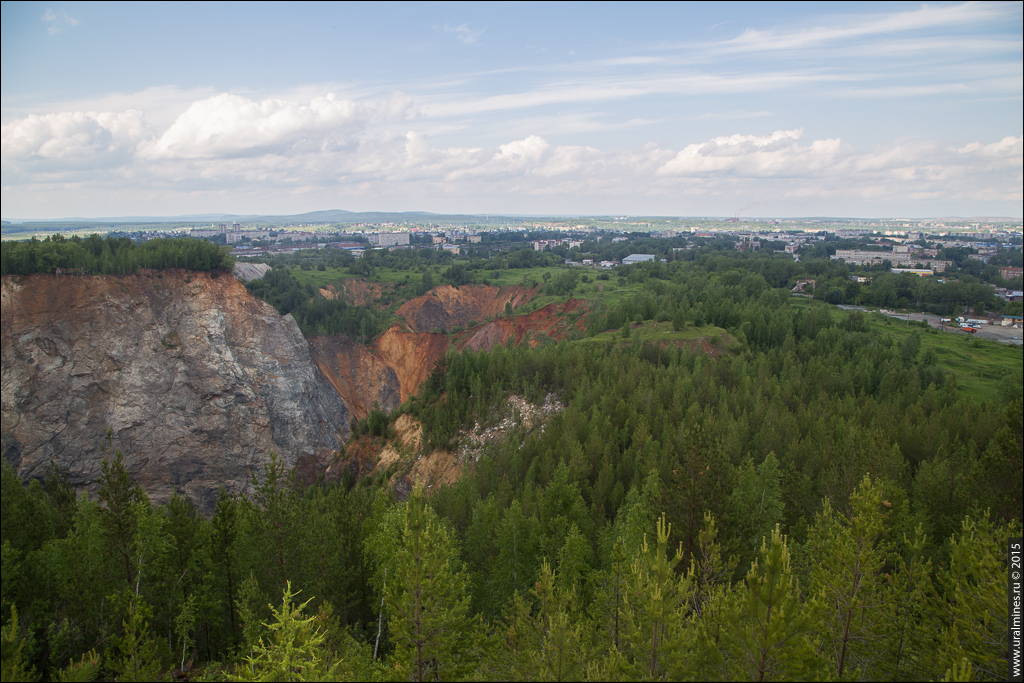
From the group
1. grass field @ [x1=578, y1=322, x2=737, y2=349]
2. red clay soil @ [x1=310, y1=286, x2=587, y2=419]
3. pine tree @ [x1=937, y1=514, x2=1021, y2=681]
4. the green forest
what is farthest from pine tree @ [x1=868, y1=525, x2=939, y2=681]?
red clay soil @ [x1=310, y1=286, x2=587, y2=419]

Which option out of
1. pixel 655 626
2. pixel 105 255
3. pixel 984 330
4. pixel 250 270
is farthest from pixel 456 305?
pixel 655 626

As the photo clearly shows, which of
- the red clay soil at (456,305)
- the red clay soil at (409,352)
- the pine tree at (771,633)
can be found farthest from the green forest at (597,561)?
the red clay soil at (456,305)

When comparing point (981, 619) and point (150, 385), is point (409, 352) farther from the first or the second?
point (981, 619)

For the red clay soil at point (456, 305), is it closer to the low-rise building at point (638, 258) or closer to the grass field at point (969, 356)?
the grass field at point (969, 356)

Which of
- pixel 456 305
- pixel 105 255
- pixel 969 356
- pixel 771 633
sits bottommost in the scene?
pixel 969 356

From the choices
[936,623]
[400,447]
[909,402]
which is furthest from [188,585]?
[909,402]

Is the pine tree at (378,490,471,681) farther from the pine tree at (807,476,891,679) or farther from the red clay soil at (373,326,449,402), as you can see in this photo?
the red clay soil at (373,326,449,402)

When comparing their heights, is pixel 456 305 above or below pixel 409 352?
above

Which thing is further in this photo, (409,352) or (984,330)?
(409,352)

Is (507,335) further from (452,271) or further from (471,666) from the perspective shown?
(471,666)
